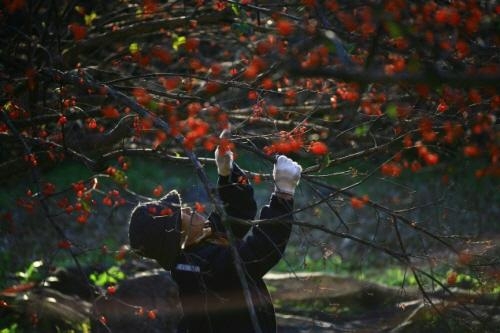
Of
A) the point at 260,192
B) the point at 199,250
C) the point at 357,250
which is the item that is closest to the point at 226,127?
the point at 199,250

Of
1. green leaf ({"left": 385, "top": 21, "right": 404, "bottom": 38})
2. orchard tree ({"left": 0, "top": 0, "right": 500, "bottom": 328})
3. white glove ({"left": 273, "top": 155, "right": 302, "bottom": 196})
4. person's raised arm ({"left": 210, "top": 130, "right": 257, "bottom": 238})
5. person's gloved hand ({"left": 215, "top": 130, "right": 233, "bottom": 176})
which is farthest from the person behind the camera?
person's raised arm ({"left": 210, "top": 130, "right": 257, "bottom": 238})

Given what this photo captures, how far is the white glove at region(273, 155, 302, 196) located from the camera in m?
3.62

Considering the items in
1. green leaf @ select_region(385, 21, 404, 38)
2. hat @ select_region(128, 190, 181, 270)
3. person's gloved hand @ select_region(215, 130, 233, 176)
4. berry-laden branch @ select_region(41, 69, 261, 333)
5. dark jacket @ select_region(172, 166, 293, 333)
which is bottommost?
dark jacket @ select_region(172, 166, 293, 333)

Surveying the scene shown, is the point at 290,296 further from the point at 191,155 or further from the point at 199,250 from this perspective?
the point at 191,155

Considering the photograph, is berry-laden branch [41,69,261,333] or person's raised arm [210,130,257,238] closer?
berry-laden branch [41,69,261,333]

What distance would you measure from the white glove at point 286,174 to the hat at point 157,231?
0.57 metres

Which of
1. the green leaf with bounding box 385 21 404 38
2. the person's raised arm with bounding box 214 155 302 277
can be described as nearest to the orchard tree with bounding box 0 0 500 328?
the green leaf with bounding box 385 21 404 38

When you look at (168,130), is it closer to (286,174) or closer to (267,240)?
(286,174)

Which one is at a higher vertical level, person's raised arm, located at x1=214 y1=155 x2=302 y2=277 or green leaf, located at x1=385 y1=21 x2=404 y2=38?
green leaf, located at x1=385 y1=21 x2=404 y2=38

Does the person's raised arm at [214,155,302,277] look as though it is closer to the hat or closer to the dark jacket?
the dark jacket

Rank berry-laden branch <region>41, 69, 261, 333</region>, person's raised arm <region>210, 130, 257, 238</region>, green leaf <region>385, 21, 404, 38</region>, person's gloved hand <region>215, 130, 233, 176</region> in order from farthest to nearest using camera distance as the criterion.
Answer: person's raised arm <region>210, 130, 257, 238</region> < person's gloved hand <region>215, 130, 233, 176</region> < berry-laden branch <region>41, 69, 261, 333</region> < green leaf <region>385, 21, 404, 38</region>

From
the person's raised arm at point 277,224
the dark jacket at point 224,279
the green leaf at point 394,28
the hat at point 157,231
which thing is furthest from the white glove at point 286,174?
the green leaf at point 394,28

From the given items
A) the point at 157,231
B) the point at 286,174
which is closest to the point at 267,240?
the point at 286,174

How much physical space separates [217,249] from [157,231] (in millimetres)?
350
